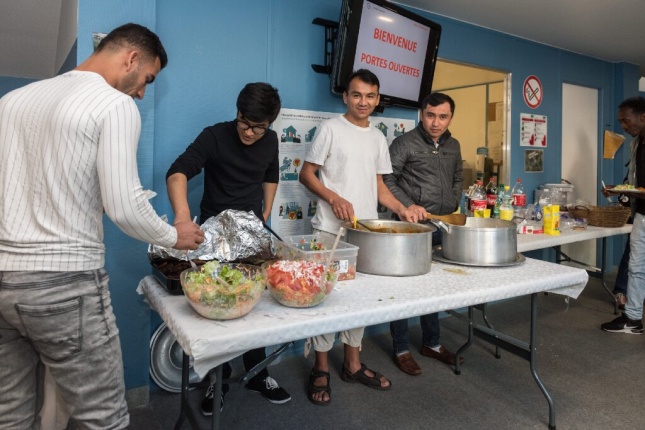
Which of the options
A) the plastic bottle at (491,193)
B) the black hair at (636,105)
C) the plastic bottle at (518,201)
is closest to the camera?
the black hair at (636,105)

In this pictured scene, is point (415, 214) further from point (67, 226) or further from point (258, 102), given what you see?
point (67, 226)

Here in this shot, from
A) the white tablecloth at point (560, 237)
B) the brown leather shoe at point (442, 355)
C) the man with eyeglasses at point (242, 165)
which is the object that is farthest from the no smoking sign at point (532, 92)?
the man with eyeglasses at point (242, 165)

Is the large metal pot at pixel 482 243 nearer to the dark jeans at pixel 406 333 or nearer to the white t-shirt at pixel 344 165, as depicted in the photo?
the white t-shirt at pixel 344 165

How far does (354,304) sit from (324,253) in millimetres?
225

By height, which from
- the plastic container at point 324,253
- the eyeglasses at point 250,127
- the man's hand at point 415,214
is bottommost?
the plastic container at point 324,253

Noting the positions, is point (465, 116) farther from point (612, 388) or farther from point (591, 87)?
point (612, 388)

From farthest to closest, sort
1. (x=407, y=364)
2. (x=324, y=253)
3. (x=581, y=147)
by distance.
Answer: (x=581, y=147) → (x=407, y=364) → (x=324, y=253)

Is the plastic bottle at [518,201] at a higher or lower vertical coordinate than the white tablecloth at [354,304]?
higher

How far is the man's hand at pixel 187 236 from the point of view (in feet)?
4.39

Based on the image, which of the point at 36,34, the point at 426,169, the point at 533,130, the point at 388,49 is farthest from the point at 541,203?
the point at 36,34

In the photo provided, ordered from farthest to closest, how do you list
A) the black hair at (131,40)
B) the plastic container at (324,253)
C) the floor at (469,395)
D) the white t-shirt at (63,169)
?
the floor at (469,395), the plastic container at (324,253), the black hair at (131,40), the white t-shirt at (63,169)

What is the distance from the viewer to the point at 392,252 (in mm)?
1580

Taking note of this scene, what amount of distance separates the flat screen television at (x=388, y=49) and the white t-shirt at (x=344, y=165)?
55 cm

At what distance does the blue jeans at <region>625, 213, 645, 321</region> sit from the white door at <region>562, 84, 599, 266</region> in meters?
1.48
